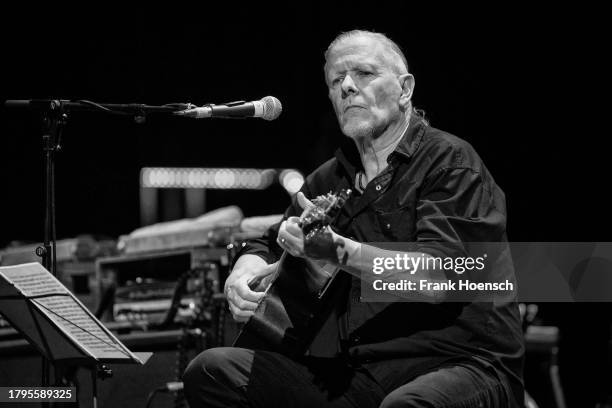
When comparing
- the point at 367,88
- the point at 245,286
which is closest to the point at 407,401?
the point at 245,286

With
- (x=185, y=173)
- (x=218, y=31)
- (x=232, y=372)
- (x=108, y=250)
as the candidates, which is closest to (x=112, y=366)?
(x=108, y=250)

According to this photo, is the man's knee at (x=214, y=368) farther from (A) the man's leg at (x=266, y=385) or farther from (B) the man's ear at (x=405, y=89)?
(B) the man's ear at (x=405, y=89)

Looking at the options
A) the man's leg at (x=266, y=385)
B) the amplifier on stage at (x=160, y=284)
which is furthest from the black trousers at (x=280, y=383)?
the amplifier on stage at (x=160, y=284)

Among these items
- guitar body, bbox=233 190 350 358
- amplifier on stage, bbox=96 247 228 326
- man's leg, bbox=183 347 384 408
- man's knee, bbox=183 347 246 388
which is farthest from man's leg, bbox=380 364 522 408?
amplifier on stage, bbox=96 247 228 326

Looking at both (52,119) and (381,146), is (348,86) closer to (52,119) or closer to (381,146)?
(381,146)

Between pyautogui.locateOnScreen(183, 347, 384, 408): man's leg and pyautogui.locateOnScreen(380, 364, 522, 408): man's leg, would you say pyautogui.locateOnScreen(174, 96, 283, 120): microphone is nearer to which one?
pyautogui.locateOnScreen(183, 347, 384, 408): man's leg

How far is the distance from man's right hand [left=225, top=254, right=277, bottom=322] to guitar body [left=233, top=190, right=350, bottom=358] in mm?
71

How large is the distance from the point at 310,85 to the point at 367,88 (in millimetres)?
5264

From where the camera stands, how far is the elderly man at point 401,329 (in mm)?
2547

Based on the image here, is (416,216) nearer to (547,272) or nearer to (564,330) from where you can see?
(547,272)

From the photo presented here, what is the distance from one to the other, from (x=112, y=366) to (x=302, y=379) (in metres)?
2.03

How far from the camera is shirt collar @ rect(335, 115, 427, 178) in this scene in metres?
2.84

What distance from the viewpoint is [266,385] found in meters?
2.67

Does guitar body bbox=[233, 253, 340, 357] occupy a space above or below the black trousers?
above
